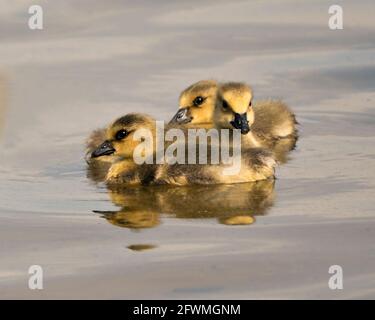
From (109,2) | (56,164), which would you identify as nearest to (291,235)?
(56,164)

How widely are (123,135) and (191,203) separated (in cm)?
79

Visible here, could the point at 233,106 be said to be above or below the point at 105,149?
above

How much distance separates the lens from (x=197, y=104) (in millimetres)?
8234

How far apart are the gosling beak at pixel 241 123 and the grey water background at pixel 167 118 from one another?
1.03 ft

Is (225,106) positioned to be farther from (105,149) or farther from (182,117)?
(105,149)

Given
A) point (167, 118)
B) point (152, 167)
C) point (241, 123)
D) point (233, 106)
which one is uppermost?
point (167, 118)

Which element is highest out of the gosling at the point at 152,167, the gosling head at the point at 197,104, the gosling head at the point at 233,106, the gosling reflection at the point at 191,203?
the gosling head at the point at 197,104

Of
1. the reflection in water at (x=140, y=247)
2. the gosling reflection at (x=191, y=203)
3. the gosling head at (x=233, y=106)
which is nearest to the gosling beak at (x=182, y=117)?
the gosling head at (x=233, y=106)

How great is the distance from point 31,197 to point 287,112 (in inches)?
83.9

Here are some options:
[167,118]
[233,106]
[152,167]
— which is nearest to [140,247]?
[152,167]

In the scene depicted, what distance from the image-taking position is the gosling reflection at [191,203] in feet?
21.4

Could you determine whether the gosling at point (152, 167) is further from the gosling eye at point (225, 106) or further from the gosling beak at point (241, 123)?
the gosling eye at point (225, 106)

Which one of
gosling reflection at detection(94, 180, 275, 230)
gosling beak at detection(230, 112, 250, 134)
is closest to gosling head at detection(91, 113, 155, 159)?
gosling reflection at detection(94, 180, 275, 230)

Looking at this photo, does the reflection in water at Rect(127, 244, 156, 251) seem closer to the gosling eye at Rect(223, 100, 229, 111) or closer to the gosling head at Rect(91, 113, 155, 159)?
the gosling head at Rect(91, 113, 155, 159)
